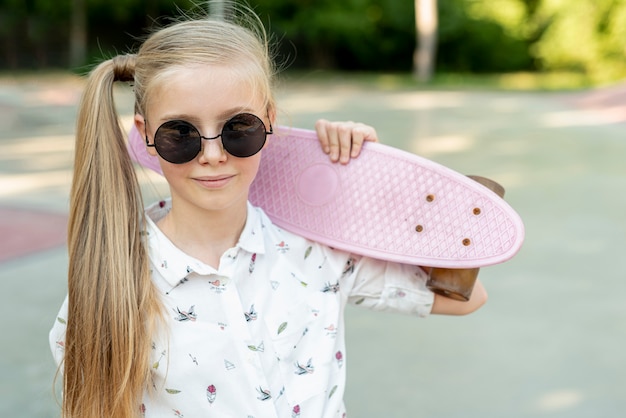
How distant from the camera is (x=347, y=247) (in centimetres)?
158

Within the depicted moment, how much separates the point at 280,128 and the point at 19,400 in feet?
6.08

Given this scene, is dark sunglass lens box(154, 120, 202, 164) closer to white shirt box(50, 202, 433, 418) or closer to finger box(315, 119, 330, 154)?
white shirt box(50, 202, 433, 418)

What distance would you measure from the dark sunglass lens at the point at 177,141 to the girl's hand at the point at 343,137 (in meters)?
0.38

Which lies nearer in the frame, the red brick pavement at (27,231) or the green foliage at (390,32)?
the red brick pavement at (27,231)

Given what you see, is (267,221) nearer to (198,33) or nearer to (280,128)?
(280,128)

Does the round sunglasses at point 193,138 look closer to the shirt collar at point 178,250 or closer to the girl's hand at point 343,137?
the shirt collar at point 178,250

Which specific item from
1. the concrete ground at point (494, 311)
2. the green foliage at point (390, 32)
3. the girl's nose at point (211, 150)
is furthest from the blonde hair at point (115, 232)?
the green foliage at point (390, 32)

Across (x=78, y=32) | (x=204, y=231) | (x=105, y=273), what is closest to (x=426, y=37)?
(x=78, y=32)

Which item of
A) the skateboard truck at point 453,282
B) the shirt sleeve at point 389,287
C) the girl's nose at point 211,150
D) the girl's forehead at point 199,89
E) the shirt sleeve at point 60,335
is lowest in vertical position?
the shirt sleeve at point 60,335

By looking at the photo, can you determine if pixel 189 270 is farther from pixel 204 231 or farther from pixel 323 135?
pixel 323 135

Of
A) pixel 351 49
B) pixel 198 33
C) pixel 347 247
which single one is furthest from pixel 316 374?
pixel 351 49

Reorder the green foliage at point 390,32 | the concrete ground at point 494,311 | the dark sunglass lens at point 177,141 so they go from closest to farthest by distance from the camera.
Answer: the dark sunglass lens at point 177,141 < the concrete ground at point 494,311 < the green foliage at point 390,32

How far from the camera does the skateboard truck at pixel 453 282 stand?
1559mm

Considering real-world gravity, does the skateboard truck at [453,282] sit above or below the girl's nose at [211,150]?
below
